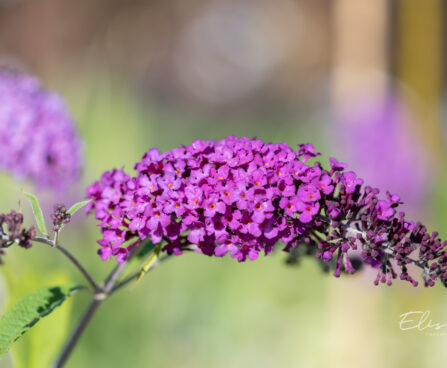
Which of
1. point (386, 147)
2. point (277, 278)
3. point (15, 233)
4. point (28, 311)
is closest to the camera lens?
point (15, 233)

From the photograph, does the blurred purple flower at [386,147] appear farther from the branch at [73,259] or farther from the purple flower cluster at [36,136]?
the branch at [73,259]

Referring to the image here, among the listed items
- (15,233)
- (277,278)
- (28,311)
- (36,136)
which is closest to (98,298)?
(28,311)

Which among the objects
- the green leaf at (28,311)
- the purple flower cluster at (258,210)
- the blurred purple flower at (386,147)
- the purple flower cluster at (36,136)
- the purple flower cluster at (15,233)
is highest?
the blurred purple flower at (386,147)

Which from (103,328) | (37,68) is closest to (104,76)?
(103,328)

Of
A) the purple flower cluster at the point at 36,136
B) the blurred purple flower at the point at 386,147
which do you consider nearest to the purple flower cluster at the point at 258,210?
the purple flower cluster at the point at 36,136

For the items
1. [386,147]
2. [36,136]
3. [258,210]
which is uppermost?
[386,147]

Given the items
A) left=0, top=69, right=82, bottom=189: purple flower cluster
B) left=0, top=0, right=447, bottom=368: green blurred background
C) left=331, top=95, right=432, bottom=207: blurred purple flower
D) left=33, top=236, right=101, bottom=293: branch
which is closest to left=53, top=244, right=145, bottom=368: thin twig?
left=33, top=236, right=101, bottom=293: branch

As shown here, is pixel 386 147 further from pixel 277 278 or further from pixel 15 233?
pixel 15 233
